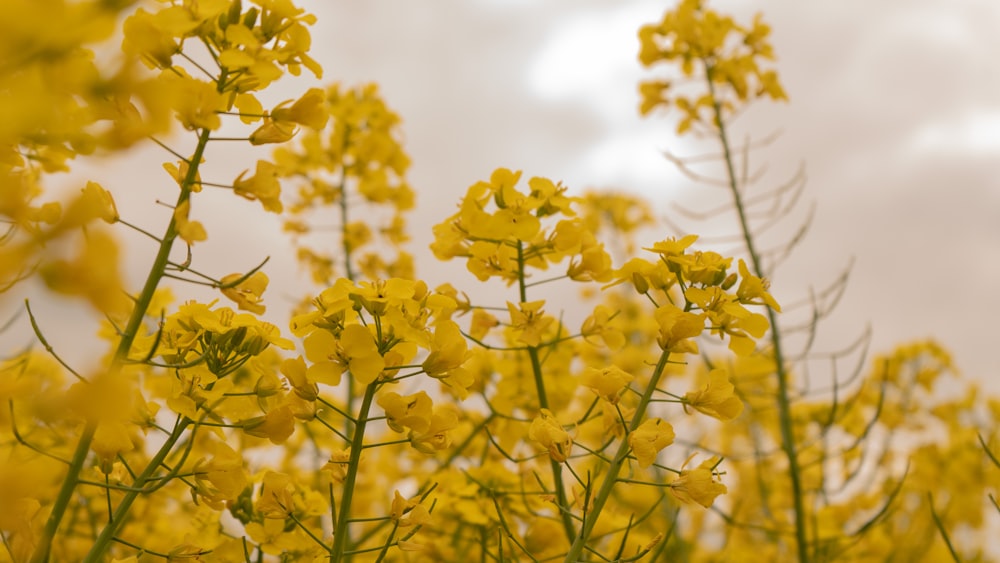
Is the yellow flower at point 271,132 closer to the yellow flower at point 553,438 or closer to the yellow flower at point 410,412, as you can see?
Result: the yellow flower at point 410,412

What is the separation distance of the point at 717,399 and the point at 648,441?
0.16 m

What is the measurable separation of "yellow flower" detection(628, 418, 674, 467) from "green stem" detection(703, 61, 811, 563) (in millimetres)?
1250

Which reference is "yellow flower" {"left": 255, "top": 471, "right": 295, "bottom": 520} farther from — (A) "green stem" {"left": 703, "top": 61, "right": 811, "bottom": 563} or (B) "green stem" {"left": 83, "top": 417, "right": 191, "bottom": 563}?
(A) "green stem" {"left": 703, "top": 61, "right": 811, "bottom": 563}

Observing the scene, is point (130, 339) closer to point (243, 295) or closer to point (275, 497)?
point (243, 295)

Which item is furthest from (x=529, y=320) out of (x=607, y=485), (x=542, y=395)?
(x=607, y=485)

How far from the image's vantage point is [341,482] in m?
1.15

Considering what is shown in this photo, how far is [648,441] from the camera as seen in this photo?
1.07 metres

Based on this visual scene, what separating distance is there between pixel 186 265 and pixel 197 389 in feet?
0.60

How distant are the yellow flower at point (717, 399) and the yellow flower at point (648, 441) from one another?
0.12 metres

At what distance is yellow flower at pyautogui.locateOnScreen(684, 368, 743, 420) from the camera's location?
1157 millimetres

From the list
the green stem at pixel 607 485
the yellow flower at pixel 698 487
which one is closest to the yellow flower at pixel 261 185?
the green stem at pixel 607 485

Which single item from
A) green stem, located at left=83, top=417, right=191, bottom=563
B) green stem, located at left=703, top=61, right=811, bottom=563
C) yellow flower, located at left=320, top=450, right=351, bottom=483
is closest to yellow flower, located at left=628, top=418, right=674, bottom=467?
yellow flower, located at left=320, top=450, right=351, bottom=483

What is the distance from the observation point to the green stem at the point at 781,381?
2277 mm

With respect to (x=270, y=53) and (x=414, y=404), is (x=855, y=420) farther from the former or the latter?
Result: (x=270, y=53)
